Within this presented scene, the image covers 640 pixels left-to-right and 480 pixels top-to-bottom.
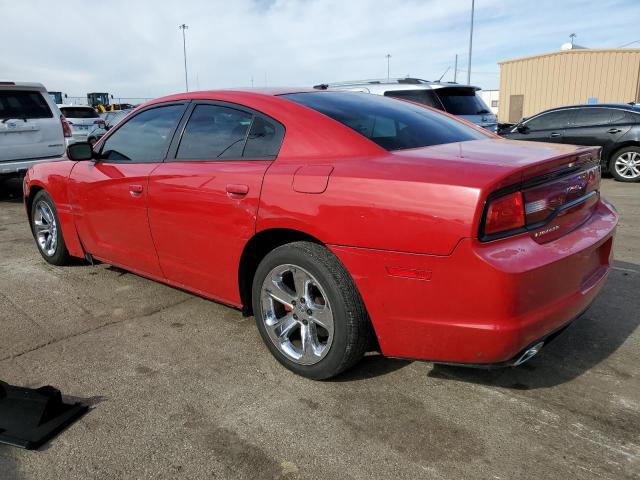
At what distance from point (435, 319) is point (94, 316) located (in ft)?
8.38

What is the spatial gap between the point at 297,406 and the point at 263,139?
145 cm

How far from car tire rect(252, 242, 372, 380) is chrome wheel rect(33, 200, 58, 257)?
2.75m

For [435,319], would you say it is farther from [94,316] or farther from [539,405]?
[94,316]

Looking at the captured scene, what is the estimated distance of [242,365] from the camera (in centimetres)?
300

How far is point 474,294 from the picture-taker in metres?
2.14

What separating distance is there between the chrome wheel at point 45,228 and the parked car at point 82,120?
13.2 m

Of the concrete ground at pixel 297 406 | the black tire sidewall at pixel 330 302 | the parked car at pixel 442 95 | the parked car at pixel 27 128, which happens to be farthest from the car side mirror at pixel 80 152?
the parked car at pixel 442 95

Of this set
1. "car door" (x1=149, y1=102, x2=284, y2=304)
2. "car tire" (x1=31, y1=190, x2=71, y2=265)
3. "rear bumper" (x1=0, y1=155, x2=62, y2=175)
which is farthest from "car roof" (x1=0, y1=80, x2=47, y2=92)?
"car door" (x1=149, y1=102, x2=284, y2=304)

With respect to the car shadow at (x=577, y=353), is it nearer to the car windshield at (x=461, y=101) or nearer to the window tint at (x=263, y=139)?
the window tint at (x=263, y=139)

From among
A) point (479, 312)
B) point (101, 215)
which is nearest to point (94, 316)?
point (101, 215)

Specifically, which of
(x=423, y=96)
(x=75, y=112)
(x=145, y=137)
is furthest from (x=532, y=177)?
(x=75, y=112)

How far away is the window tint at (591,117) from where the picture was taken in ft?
Answer: 33.1

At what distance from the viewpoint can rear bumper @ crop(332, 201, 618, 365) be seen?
2.12m

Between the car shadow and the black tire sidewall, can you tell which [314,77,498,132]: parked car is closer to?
the car shadow
